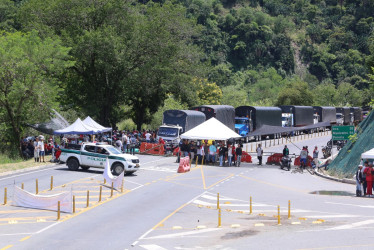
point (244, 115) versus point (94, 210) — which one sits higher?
point (244, 115)

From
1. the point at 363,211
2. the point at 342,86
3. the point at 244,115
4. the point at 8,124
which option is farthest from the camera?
the point at 342,86

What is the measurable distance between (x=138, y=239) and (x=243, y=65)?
155347mm

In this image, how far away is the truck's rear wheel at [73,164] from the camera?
33.3m

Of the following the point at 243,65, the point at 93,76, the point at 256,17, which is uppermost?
the point at 256,17

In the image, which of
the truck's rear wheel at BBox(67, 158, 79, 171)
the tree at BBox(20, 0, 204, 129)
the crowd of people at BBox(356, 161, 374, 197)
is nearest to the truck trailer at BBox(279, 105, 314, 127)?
the tree at BBox(20, 0, 204, 129)

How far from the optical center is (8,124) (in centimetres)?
4125

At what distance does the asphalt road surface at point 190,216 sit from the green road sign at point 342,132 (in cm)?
485

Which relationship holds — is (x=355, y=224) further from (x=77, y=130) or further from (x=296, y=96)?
(x=296, y=96)

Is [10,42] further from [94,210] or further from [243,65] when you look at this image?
[243,65]

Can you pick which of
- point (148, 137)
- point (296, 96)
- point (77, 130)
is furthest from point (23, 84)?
point (296, 96)

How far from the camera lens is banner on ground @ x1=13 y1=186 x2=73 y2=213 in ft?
67.6

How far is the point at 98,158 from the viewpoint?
32438 mm

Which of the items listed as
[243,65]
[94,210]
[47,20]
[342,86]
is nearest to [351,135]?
[94,210]

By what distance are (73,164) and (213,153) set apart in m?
11.7
